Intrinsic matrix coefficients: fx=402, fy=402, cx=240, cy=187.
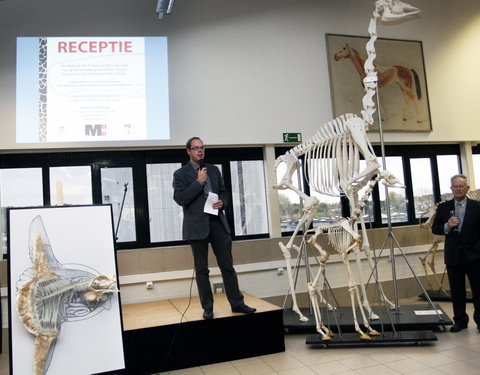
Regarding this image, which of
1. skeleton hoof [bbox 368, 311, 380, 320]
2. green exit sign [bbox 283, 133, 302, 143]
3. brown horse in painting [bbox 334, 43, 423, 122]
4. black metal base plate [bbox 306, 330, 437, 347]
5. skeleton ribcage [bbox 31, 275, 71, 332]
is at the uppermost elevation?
brown horse in painting [bbox 334, 43, 423, 122]

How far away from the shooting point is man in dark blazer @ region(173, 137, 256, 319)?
11.2 feet

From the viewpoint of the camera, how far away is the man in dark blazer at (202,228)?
11.2ft

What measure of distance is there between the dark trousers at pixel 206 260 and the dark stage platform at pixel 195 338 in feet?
0.65

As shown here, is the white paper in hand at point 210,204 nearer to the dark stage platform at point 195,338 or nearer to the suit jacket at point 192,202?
the suit jacket at point 192,202

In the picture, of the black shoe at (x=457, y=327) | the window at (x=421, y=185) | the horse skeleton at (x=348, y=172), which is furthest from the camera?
the window at (x=421, y=185)

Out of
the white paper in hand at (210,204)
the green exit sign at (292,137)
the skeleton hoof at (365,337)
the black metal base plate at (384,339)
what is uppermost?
the green exit sign at (292,137)

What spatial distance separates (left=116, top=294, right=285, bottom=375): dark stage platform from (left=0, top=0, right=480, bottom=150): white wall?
2.16 meters

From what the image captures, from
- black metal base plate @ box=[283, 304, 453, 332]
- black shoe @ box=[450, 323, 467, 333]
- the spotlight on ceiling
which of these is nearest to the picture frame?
black metal base plate @ box=[283, 304, 453, 332]

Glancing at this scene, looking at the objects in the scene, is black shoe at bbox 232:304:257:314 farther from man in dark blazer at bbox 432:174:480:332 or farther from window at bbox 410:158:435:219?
window at bbox 410:158:435:219

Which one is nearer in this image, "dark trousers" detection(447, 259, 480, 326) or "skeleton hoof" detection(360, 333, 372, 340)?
"skeleton hoof" detection(360, 333, 372, 340)

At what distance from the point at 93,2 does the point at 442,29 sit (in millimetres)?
4995

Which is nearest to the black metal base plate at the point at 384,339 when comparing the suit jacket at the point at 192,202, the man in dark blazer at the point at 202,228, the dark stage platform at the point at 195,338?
the dark stage platform at the point at 195,338

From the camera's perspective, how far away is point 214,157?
→ 5.17 metres

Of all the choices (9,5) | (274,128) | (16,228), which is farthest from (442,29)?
(16,228)
